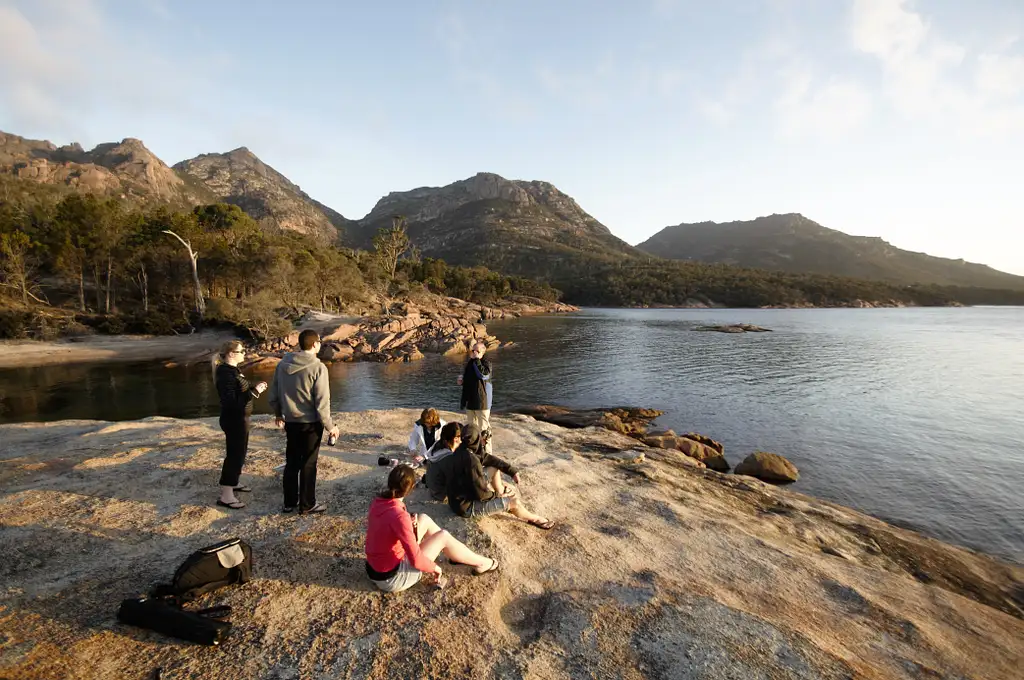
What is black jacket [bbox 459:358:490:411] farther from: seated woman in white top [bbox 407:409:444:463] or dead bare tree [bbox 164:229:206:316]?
dead bare tree [bbox 164:229:206:316]

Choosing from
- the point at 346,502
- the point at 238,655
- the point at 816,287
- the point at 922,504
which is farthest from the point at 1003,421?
the point at 816,287

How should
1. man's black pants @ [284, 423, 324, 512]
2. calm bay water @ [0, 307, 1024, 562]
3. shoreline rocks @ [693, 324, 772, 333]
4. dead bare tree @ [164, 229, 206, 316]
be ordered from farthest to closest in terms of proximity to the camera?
1. shoreline rocks @ [693, 324, 772, 333]
2. dead bare tree @ [164, 229, 206, 316]
3. calm bay water @ [0, 307, 1024, 562]
4. man's black pants @ [284, 423, 324, 512]

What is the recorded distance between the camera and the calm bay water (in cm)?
1313

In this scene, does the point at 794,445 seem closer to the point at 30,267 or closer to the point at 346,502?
the point at 346,502

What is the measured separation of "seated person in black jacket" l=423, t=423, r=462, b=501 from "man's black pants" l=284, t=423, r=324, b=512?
1.73 metres

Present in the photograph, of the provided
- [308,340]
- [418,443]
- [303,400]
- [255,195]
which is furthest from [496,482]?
[255,195]

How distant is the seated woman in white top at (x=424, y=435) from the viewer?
8.82 m

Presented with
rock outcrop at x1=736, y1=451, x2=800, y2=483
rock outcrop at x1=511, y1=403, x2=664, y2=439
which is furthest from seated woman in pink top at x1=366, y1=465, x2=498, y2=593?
rock outcrop at x1=511, y1=403, x2=664, y2=439

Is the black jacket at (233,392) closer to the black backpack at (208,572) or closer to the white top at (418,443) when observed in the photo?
the black backpack at (208,572)

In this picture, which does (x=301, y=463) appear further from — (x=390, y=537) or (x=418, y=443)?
(x=418, y=443)

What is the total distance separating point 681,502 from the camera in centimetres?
890

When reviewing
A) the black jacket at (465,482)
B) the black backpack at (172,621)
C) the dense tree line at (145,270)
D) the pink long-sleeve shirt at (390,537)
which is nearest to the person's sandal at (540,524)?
the black jacket at (465,482)

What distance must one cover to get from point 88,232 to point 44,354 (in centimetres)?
1713

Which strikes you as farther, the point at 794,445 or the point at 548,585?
the point at 794,445
